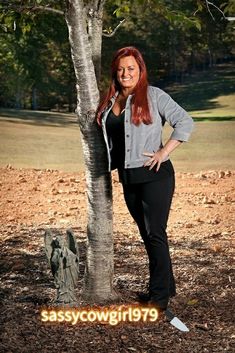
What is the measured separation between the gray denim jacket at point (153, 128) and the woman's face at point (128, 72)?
0.38 feet

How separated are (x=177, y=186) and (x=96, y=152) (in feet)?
24.3

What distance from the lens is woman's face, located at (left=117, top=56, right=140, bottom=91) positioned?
4.16 meters

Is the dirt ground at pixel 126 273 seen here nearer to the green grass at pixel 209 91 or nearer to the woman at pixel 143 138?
the woman at pixel 143 138

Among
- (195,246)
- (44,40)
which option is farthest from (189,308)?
(44,40)

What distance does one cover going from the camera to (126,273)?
5730 mm

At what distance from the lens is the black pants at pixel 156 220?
423cm

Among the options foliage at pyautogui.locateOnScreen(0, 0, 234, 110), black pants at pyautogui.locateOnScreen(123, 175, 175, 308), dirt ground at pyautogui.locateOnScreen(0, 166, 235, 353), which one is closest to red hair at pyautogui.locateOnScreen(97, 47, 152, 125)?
black pants at pyautogui.locateOnScreen(123, 175, 175, 308)

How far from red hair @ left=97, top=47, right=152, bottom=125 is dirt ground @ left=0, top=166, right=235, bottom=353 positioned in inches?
63.1

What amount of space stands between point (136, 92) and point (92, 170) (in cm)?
80

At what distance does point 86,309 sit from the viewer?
4676mm

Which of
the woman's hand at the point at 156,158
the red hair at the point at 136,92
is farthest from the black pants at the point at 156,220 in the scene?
the red hair at the point at 136,92

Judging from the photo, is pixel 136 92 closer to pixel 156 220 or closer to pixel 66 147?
pixel 156 220

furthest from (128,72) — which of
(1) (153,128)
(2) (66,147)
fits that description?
(2) (66,147)

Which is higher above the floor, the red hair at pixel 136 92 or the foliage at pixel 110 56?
the red hair at pixel 136 92
